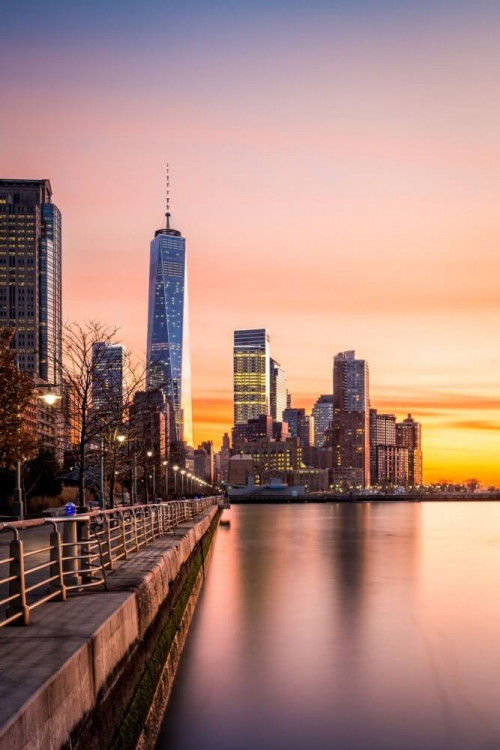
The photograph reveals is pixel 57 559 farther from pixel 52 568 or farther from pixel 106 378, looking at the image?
pixel 106 378

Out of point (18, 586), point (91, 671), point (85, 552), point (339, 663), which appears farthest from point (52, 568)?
point (339, 663)

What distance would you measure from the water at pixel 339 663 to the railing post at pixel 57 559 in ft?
13.0

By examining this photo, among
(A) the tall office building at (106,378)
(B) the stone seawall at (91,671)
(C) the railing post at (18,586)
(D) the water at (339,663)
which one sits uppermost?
(A) the tall office building at (106,378)

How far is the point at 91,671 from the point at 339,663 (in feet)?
49.3

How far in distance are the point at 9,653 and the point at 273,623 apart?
2258 centimetres

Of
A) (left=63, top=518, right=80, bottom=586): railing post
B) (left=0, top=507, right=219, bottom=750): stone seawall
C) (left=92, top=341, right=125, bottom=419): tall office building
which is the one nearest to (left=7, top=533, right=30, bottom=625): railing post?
(left=0, top=507, right=219, bottom=750): stone seawall

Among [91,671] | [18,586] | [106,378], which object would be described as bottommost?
[91,671]

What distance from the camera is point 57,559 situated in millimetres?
13461

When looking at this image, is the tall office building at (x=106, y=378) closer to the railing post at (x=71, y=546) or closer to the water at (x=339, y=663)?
the water at (x=339, y=663)

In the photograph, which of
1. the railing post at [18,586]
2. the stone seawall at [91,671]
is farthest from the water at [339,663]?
the railing post at [18,586]

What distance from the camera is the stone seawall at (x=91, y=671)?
8.23 meters

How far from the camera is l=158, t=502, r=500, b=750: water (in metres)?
17.0

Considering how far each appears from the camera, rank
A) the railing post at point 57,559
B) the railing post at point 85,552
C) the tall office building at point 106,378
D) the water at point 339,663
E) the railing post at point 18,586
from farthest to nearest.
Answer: the tall office building at point 106,378, the water at point 339,663, the railing post at point 85,552, the railing post at point 57,559, the railing post at point 18,586

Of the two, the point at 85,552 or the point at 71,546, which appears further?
the point at 85,552
